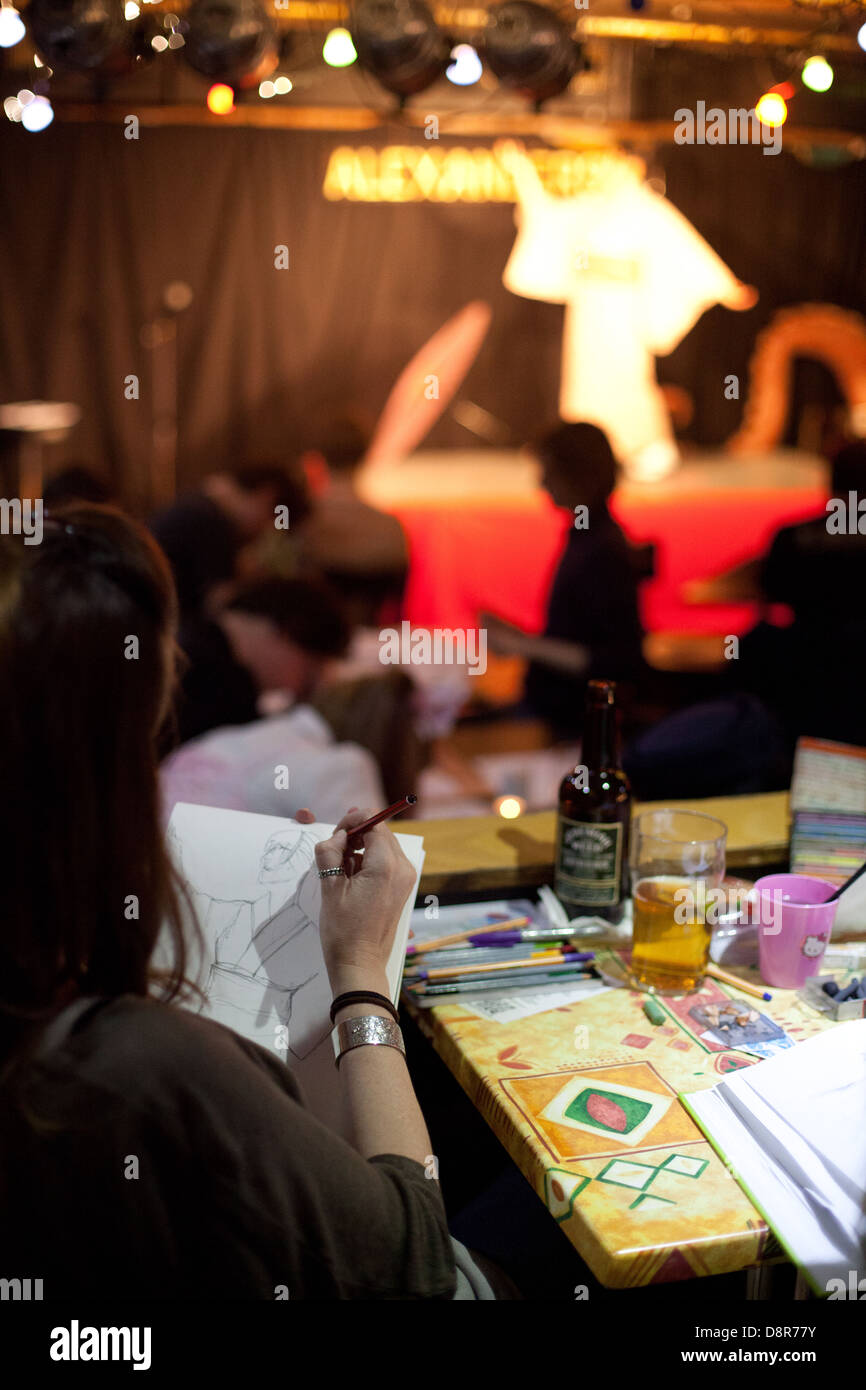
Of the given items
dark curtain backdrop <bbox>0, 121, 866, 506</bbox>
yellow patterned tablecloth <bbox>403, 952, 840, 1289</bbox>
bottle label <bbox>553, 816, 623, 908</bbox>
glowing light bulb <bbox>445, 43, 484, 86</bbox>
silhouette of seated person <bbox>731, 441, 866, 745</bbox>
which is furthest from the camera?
dark curtain backdrop <bbox>0, 121, 866, 506</bbox>

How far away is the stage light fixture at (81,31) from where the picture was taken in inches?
104

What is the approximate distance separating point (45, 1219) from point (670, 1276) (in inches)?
18.4

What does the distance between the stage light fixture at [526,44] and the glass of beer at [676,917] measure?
7.48ft

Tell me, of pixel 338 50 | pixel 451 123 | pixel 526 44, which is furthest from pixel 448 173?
pixel 526 44

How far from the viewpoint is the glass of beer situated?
129 cm

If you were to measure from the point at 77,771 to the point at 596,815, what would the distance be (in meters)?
0.76

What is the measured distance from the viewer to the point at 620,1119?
1.06 meters

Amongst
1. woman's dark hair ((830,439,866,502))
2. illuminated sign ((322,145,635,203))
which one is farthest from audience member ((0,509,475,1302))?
illuminated sign ((322,145,635,203))

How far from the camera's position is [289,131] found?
524cm

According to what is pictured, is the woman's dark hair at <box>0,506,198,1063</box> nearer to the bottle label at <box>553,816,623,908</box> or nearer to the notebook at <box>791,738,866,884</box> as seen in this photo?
the bottle label at <box>553,816,623,908</box>

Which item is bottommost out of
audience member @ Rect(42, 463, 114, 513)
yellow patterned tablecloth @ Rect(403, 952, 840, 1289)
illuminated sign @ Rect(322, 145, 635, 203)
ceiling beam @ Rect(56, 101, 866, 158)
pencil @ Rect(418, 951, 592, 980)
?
yellow patterned tablecloth @ Rect(403, 952, 840, 1289)

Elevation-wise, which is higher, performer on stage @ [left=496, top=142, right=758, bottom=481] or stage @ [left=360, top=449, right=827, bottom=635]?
performer on stage @ [left=496, top=142, right=758, bottom=481]

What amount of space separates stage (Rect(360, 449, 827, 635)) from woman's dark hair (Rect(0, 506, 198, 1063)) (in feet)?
14.2
